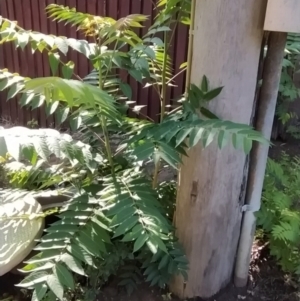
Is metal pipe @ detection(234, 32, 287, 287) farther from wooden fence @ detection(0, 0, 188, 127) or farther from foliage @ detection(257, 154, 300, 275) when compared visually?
wooden fence @ detection(0, 0, 188, 127)

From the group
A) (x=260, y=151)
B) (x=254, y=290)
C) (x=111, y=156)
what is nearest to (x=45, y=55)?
(x=111, y=156)

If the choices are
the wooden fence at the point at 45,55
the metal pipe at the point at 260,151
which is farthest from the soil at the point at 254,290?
the wooden fence at the point at 45,55

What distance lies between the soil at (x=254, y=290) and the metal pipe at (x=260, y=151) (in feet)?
0.20

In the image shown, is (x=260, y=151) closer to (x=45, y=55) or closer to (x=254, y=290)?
(x=254, y=290)

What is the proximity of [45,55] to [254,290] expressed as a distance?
326 centimetres

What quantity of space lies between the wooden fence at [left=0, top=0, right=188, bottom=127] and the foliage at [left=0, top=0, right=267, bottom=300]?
1.72 meters

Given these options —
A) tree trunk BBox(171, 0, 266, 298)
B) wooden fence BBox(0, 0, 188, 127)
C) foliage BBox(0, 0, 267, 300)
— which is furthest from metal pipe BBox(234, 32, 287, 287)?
wooden fence BBox(0, 0, 188, 127)

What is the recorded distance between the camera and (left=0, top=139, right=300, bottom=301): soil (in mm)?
2129

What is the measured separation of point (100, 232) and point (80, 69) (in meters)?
2.88

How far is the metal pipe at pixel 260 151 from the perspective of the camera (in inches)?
71.8

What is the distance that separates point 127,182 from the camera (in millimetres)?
1833

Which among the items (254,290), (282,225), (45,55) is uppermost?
(45,55)

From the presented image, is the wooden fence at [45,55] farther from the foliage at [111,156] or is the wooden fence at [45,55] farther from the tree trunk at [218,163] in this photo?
the tree trunk at [218,163]

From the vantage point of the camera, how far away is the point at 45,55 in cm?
454
